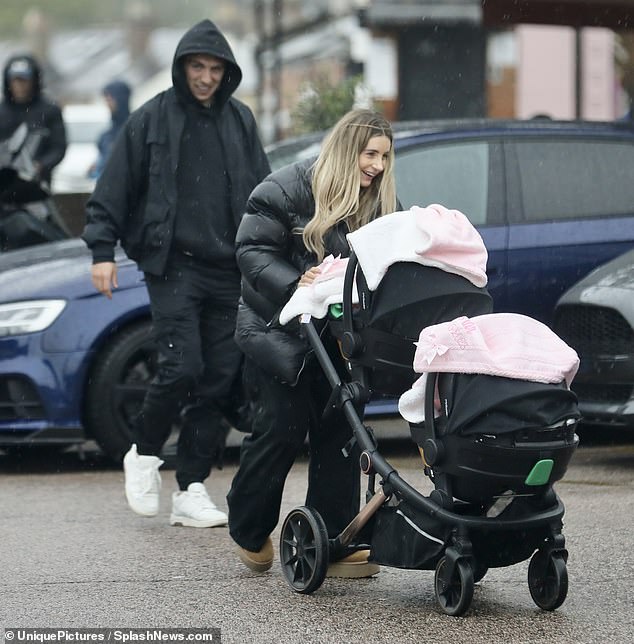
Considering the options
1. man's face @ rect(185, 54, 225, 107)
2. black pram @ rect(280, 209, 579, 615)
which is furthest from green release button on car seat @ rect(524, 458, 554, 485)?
man's face @ rect(185, 54, 225, 107)

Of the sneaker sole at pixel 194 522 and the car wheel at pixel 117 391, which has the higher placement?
the car wheel at pixel 117 391

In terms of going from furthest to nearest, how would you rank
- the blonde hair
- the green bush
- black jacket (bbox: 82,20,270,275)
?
the green bush
black jacket (bbox: 82,20,270,275)
the blonde hair

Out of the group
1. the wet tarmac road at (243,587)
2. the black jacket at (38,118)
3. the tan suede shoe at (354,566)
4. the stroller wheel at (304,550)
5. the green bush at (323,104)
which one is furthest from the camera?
the black jacket at (38,118)

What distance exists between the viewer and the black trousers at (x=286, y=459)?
5.64 meters

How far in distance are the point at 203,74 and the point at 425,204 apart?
1852mm

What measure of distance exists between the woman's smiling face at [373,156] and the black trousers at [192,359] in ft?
4.87

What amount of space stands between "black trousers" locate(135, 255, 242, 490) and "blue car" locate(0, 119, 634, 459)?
113 cm

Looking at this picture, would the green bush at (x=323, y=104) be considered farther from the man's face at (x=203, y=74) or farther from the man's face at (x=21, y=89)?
the man's face at (x=203, y=74)

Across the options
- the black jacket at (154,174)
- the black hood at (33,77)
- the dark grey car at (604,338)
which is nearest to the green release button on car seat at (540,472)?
the black jacket at (154,174)

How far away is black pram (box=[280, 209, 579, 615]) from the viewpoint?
4.88 m

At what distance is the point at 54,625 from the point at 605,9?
9.20 m

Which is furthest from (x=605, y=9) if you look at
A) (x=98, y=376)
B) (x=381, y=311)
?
(x=381, y=311)

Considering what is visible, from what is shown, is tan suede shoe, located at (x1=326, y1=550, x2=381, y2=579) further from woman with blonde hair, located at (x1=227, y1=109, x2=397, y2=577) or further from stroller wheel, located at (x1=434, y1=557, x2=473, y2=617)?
stroller wheel, located at (x1=434, y1=557, x2=473, y2=617)

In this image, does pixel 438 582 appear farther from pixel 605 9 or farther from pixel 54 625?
pixel 605 9
